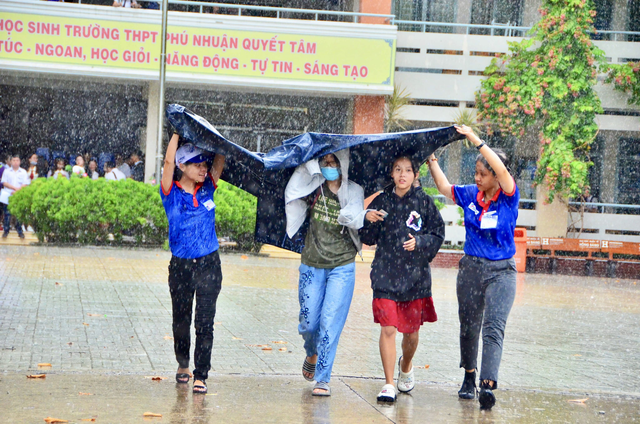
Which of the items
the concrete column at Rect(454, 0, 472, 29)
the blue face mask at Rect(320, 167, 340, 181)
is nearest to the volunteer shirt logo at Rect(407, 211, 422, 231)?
the blue face mask at Rect(320, 167, 340, 181)

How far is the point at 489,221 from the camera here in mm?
5344

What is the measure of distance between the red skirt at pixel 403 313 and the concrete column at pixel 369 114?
47.3 feet

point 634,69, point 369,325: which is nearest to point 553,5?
point 634,69

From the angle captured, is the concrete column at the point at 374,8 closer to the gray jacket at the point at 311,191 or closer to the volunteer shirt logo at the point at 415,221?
the gray jacket at the point at 311,191

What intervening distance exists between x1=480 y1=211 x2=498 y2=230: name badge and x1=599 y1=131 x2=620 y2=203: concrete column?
18147mm

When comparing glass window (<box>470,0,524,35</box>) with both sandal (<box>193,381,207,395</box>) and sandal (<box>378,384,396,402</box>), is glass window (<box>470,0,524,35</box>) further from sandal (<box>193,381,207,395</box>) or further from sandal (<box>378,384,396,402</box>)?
sandal (<box>193,381,207,395</box>)

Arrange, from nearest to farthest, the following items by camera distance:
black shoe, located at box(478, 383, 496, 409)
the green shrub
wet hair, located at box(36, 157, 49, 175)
A: black shoe, located at box(478, 383, 496, 409)
the green shrub
wet hair, located at box(36, 157, 49, 175)

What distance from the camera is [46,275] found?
10945 mm

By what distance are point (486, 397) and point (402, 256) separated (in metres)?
1.10

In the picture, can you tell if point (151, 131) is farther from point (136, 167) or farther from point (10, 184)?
point (10, 184)

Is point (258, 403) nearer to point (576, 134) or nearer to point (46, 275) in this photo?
point (46, 275)

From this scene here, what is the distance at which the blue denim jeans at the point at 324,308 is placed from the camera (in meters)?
5.30

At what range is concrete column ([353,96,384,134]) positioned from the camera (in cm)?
1967

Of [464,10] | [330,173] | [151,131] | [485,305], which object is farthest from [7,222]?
[485,305]
